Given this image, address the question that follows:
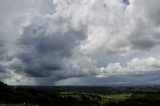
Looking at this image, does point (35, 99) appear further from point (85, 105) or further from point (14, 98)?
point (85, 105)

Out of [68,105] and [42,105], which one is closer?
[42,105]

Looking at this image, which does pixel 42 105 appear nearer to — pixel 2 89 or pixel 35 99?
pixel 35 99

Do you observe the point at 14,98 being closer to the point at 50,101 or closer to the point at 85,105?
the point at 50,101

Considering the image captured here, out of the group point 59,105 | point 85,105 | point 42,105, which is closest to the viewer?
point 42,105

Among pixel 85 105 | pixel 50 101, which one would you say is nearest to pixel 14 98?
pixel 50 101

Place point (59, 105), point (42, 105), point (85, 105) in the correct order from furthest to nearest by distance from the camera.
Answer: point (85, 105) → point (59, 105) → point (42, 105)

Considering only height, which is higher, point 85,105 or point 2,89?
point 2,89

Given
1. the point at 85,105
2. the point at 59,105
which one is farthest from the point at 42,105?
the point at 85,105

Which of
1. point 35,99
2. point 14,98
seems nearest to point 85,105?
point 35,99
